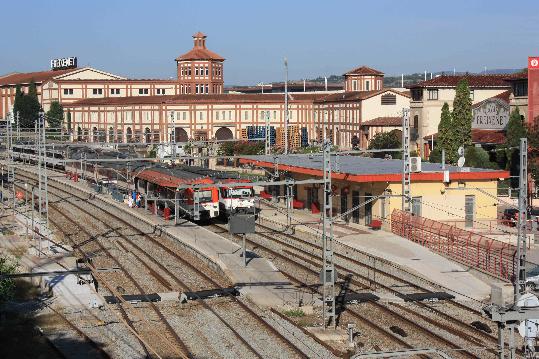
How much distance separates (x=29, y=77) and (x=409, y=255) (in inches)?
4647

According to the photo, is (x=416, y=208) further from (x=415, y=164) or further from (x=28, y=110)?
(x=28, y=110)

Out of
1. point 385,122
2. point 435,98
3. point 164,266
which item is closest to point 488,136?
point 435,98

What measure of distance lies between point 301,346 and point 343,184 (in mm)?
25906

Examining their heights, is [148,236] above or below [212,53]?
below

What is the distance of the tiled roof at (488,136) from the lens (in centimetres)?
7056

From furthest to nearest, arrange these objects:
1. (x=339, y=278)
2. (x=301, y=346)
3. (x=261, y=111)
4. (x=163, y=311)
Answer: (x=261, y=111)
(x=339, y=278)
(x=163, y=311)
(x=301, y=346)

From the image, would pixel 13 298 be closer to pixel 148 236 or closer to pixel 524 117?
pixel 148 236

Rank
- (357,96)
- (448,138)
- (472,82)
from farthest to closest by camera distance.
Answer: (357,96) < (472,82) < (448,138)

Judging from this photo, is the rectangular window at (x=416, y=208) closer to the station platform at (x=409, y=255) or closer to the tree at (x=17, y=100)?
the station platform at (x=409, y=255)

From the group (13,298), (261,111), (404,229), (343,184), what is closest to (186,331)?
(13,298)

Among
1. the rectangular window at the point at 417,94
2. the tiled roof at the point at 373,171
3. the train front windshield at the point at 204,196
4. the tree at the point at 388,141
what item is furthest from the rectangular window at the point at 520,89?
the train front windshield at the point at 204,196

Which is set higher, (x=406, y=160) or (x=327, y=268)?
(x=406, y=160)

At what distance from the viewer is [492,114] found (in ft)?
245

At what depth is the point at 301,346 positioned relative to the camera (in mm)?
22359
